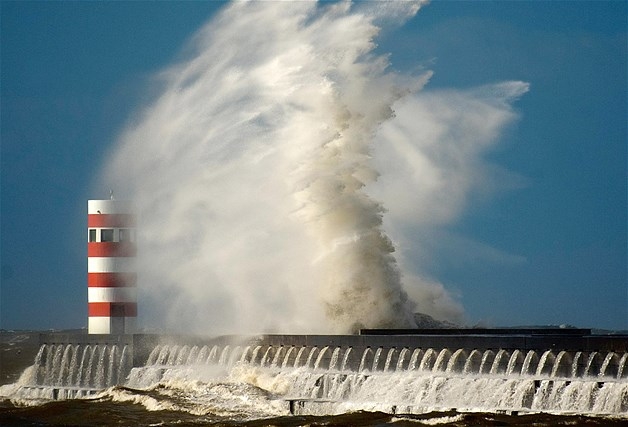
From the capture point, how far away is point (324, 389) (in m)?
24.9

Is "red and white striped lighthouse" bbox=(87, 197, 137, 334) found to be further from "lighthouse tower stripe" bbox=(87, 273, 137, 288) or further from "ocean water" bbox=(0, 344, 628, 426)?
"ocean water" bbox=(0, 344, 628, 426)

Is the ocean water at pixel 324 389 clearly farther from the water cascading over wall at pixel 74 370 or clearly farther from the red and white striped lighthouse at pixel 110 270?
the red and white striped lighthouse at pixel 110 270

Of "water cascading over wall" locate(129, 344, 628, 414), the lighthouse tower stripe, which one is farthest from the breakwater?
the lighthouse tower stripe

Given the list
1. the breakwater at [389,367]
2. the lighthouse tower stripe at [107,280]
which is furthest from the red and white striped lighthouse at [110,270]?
the breakwater at [389,367]

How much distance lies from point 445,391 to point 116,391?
865 centimetres

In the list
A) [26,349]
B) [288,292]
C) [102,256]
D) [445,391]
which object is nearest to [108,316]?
[102,256]

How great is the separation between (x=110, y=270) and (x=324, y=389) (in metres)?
10.3

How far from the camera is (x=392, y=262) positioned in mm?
32188

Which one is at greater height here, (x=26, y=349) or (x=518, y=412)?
(x=26, y=349)

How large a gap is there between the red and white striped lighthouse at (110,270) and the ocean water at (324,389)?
1352 millimetres

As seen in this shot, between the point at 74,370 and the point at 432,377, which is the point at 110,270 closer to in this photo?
the point at 74,370

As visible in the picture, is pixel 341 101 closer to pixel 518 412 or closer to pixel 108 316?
pixel 108 316

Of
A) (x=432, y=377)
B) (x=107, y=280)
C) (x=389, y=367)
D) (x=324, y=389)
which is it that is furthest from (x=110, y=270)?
(x=432, y=377)

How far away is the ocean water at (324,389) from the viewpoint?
68.0 ft
